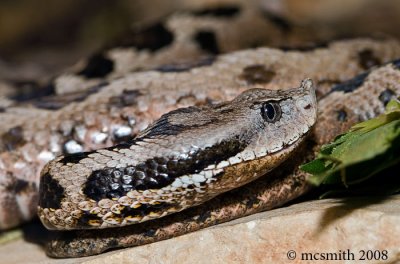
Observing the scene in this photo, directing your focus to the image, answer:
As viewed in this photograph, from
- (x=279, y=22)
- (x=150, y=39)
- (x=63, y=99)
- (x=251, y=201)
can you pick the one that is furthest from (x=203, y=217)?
(x=279, y=22)

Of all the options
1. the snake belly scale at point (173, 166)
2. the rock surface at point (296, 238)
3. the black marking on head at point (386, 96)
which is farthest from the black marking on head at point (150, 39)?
the rock surface at point (296, 238)

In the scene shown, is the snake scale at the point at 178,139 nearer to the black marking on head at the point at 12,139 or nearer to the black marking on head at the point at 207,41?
the black marking on head at the point at 12,139

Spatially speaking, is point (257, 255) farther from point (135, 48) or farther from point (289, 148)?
point (135, 48)

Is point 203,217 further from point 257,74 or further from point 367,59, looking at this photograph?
point 367,59

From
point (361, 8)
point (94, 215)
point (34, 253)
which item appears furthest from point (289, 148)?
point (361, 8)

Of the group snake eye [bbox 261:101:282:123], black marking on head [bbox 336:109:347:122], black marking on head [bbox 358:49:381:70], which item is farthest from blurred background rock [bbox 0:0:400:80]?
snake eye [bbox 261:101:282:123]
